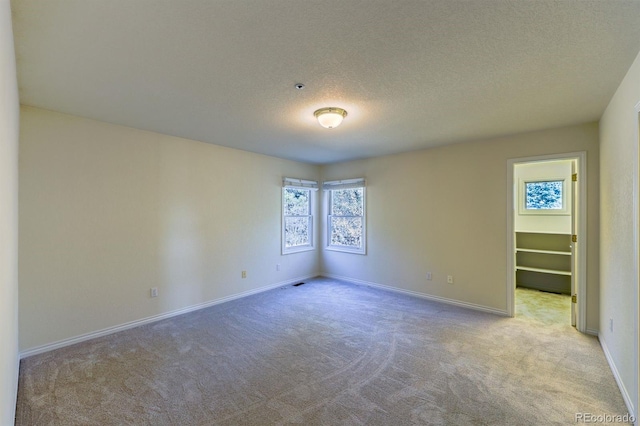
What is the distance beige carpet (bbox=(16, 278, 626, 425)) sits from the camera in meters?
1.96

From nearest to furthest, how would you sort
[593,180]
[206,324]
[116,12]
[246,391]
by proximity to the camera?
[116,12] < [246,391] < [593,180] < [206,324]

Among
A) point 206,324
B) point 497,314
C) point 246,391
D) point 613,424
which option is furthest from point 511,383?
point 206,324

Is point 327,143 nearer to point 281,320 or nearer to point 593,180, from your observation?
point 281,320

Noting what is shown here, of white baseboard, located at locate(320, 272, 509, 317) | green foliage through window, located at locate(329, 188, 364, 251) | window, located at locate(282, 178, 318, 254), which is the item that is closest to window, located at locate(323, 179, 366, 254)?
green foliage through window, located at locate(329, 188, 364, 251)

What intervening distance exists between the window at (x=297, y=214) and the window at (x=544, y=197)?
160 inches

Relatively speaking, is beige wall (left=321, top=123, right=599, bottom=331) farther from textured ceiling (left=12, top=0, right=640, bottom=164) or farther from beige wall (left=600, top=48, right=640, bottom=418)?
textured ceiling (left=12, top=0, right=640, bottom=164)

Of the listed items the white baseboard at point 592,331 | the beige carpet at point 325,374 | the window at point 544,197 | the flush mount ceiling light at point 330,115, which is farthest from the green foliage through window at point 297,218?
the white baseboard at point 592,331

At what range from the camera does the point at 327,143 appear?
13.8 ft

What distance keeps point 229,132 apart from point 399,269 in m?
3.50

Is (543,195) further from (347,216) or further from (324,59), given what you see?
(324,59)

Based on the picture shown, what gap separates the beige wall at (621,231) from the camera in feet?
6.37

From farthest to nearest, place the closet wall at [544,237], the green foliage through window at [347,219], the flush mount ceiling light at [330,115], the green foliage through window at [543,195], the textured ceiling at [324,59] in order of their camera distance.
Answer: the green foliage through window at [347,219] < the green foliage through window at [543,195] < the closet wall at [544,237] < the flush mount ceiling light at [330,115] < the textured ceiling at [324,59]

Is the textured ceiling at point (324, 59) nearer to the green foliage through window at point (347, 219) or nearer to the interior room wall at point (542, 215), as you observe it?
the interior room wall at point (542, 215)
